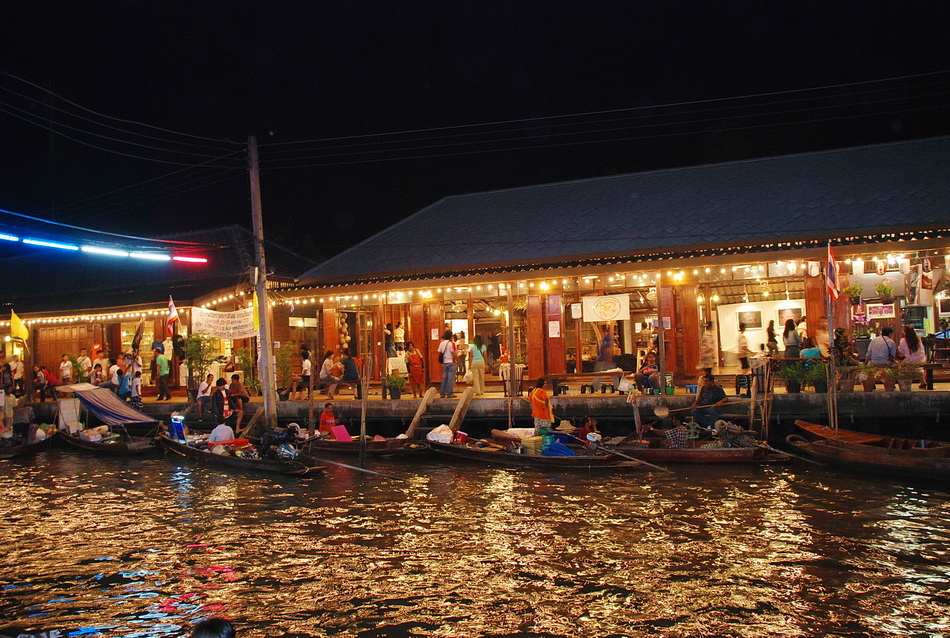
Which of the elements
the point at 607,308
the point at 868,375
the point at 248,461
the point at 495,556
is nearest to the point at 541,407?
the point at 607,308

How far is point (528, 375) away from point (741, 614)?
51.4ft

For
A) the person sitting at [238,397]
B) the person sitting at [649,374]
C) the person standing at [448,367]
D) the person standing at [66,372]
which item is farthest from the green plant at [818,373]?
the person standing at [66,372]

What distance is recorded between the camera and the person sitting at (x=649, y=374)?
19375 millimetres

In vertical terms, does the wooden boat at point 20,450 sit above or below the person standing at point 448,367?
below

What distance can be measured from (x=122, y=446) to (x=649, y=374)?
1452 centimetres

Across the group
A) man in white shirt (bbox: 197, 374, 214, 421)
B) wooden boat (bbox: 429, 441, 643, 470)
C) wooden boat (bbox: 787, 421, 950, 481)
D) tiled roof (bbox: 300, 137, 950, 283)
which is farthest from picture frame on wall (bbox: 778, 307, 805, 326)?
man in white shirt (bbox: 197, 374, 214, 421)

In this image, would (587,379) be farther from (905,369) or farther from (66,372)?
(66,372)

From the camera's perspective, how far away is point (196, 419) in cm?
2291

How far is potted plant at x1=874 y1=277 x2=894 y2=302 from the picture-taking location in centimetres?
1928

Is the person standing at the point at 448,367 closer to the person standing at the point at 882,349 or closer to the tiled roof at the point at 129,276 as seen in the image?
the tiled roof at the point at 129,276

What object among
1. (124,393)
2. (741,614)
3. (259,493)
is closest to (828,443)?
(741,614)

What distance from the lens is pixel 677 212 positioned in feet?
76.1

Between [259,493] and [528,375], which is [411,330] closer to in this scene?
[528,375]

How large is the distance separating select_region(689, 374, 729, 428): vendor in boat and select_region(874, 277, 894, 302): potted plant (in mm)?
5736
